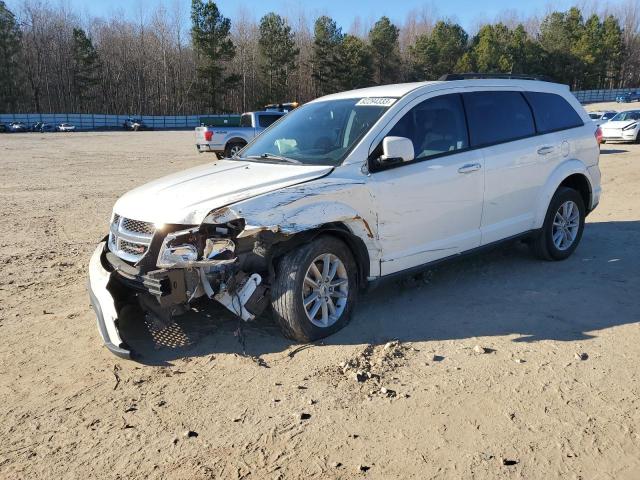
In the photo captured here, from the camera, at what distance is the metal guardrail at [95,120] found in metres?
62.4

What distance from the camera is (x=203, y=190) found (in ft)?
13.5

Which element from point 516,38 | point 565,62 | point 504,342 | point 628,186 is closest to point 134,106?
point 516,38

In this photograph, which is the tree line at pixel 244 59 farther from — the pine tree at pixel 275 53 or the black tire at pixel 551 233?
the black tire at pixel 551 233

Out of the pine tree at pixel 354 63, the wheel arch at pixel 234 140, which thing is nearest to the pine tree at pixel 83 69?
the pine tree at pixel 354 63

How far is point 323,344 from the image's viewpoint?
417 cm

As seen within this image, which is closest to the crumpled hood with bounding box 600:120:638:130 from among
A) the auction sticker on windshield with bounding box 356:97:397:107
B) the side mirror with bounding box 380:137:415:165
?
the auction sticker on windshield with bounding box 356:97:397:107

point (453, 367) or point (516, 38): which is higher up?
point (516, 38)

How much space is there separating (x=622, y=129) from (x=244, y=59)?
71.4 metres

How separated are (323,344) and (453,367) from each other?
38.4 inches

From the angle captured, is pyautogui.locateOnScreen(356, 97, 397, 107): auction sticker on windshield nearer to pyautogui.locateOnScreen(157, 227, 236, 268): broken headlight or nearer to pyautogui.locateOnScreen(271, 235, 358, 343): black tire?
pyautogui.locateOnScreen(271, 235, 358, 343): black tire

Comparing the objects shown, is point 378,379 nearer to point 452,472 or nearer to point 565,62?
point 452,472

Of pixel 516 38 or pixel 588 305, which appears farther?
pixel 516 38

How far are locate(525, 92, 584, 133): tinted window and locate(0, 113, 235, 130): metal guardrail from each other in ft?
193

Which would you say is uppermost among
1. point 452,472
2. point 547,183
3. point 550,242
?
point 547,183
